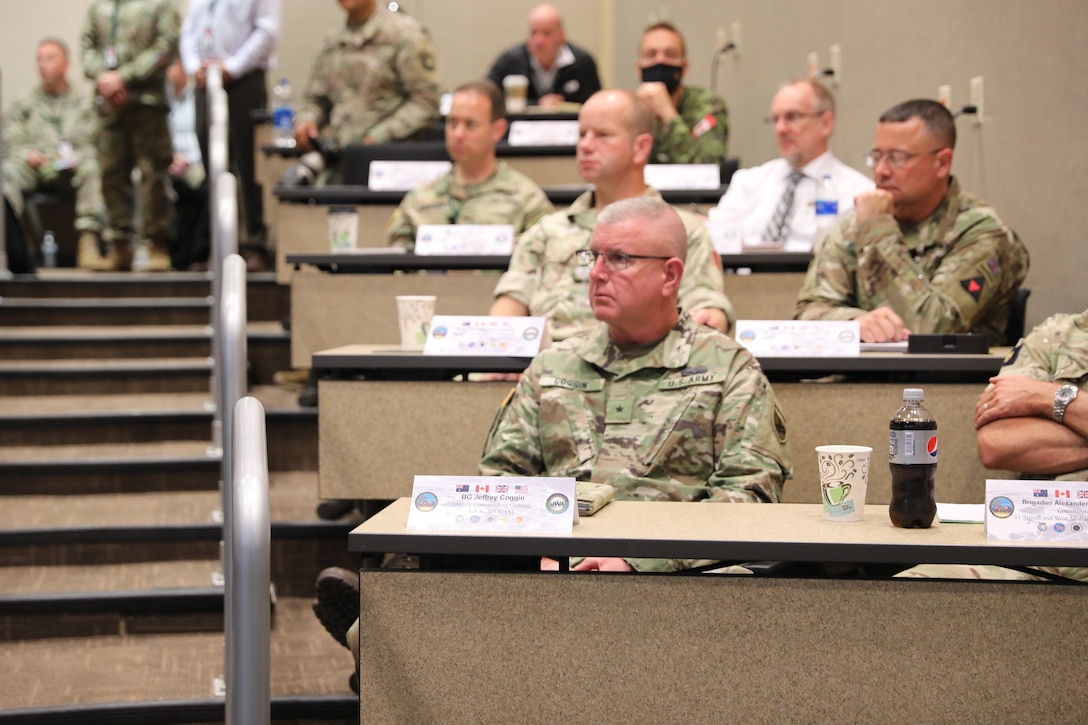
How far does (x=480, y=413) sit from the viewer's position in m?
3.16

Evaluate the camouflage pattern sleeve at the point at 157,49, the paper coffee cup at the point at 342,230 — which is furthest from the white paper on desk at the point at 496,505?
the camouflage pattern sleeve at the point at 157,49

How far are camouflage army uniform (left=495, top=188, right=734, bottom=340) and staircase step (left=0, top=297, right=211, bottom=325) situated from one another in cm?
187

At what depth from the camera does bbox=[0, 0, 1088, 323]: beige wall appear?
3387 millimetres

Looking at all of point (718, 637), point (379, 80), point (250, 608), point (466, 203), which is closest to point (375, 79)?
point (379, 80)

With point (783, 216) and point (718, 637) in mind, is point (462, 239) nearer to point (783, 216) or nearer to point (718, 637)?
point (783, 216)

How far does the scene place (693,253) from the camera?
3650 mm

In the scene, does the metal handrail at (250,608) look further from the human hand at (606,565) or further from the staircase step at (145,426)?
the staircase step at (145,426)

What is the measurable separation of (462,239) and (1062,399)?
2202 mm

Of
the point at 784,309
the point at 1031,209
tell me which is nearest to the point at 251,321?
the point at 784,309

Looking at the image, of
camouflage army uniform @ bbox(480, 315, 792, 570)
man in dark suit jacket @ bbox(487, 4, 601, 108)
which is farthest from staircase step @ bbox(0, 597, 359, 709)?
man in dark suit jacket @ bbox(487, 4, 601, 108)

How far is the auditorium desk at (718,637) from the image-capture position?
5.92ft

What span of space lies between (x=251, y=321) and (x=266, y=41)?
4.57ft

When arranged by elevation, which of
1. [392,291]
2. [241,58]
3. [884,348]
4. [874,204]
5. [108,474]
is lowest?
[108,474]

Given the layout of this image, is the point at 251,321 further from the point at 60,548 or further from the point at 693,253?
the point at 693,253
